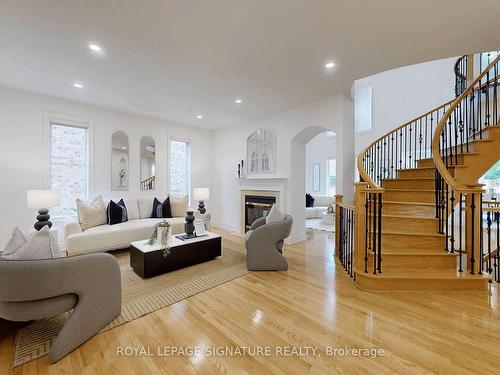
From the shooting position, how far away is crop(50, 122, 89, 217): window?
4.38m

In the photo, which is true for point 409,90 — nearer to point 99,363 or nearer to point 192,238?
point 192,238

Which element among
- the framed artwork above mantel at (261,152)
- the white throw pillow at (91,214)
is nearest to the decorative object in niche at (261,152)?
the framed artwork above mantel at (261,152)

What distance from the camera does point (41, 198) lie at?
330cm

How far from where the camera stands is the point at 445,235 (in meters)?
3.05

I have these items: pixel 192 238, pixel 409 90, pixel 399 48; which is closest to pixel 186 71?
pixel 192 238

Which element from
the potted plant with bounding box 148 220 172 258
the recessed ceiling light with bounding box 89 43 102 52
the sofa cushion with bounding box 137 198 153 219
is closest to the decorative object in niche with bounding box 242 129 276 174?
the sofa cushion with bounding box 137 198 153 219

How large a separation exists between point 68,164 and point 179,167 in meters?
2.38

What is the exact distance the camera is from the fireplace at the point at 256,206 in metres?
5.28

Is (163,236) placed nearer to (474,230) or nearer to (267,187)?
(267,187)

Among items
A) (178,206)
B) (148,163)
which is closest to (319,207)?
(178,206)

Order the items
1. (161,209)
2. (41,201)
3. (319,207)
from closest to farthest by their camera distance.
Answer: (41,201) < (161,209) < (319,207)

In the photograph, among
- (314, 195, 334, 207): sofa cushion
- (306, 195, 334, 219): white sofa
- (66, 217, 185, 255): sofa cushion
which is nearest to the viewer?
(66, 217, 185, 255): sofa cushion

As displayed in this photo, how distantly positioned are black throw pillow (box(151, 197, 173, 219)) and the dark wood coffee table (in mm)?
1514

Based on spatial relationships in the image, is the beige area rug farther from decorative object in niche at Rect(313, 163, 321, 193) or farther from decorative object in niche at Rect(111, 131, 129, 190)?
decorative object in niche at Rect(313, 163, 321, 193)
